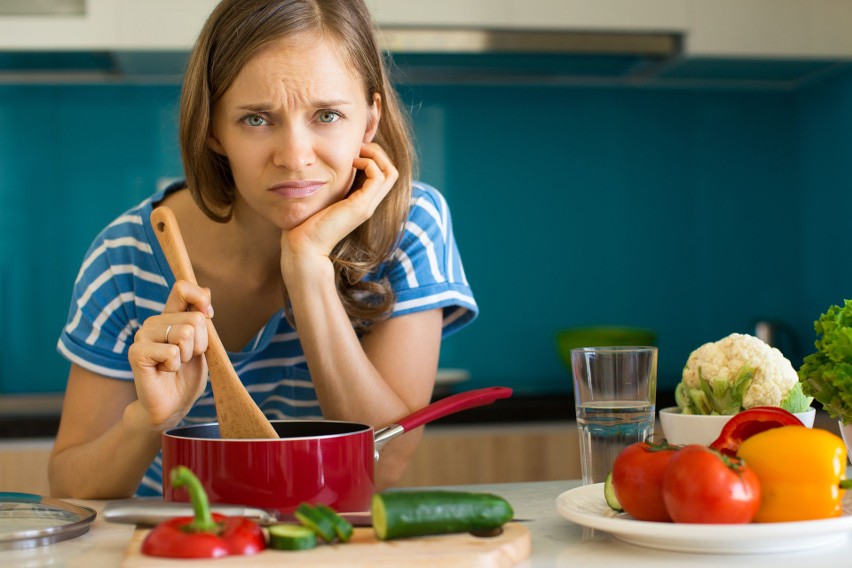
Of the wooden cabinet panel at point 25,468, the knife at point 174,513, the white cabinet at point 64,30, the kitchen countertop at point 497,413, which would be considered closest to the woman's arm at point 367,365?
the knife at point 174,513

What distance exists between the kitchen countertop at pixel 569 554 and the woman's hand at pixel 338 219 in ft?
1.53

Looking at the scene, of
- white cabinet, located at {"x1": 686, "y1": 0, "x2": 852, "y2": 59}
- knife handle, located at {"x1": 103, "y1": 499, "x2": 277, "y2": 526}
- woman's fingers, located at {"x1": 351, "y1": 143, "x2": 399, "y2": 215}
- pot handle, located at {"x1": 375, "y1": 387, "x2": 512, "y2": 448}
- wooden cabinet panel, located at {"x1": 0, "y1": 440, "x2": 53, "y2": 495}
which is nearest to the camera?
knife handle, located at {"x1": 103, "y1": 499, "x2": 277, "y2": 526}

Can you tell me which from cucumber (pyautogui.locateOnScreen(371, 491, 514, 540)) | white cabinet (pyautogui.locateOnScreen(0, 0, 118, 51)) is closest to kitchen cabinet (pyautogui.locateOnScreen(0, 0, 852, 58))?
white cabinet (pyautogui.locateOnScreen(0, 0, 118, 51))

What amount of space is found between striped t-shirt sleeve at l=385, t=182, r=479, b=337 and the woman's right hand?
13.9 inches

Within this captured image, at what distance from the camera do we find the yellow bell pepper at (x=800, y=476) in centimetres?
82

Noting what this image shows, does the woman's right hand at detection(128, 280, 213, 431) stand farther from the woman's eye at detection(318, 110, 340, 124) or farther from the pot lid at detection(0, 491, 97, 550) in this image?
the woman's eye at detection(318, 110, 340, 124)

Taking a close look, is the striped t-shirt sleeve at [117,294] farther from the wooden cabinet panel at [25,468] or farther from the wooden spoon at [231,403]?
the wooden cabinet panel at [25,468]

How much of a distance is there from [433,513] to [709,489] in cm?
21

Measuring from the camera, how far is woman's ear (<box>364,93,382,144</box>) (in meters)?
1.43

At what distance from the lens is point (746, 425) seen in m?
0.96

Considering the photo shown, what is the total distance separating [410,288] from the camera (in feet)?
4.72

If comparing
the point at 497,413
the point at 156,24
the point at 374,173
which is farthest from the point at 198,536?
the point at 156,24

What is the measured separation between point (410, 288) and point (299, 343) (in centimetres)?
19

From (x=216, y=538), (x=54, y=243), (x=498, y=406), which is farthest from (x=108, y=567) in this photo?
(x=54, y=243)
